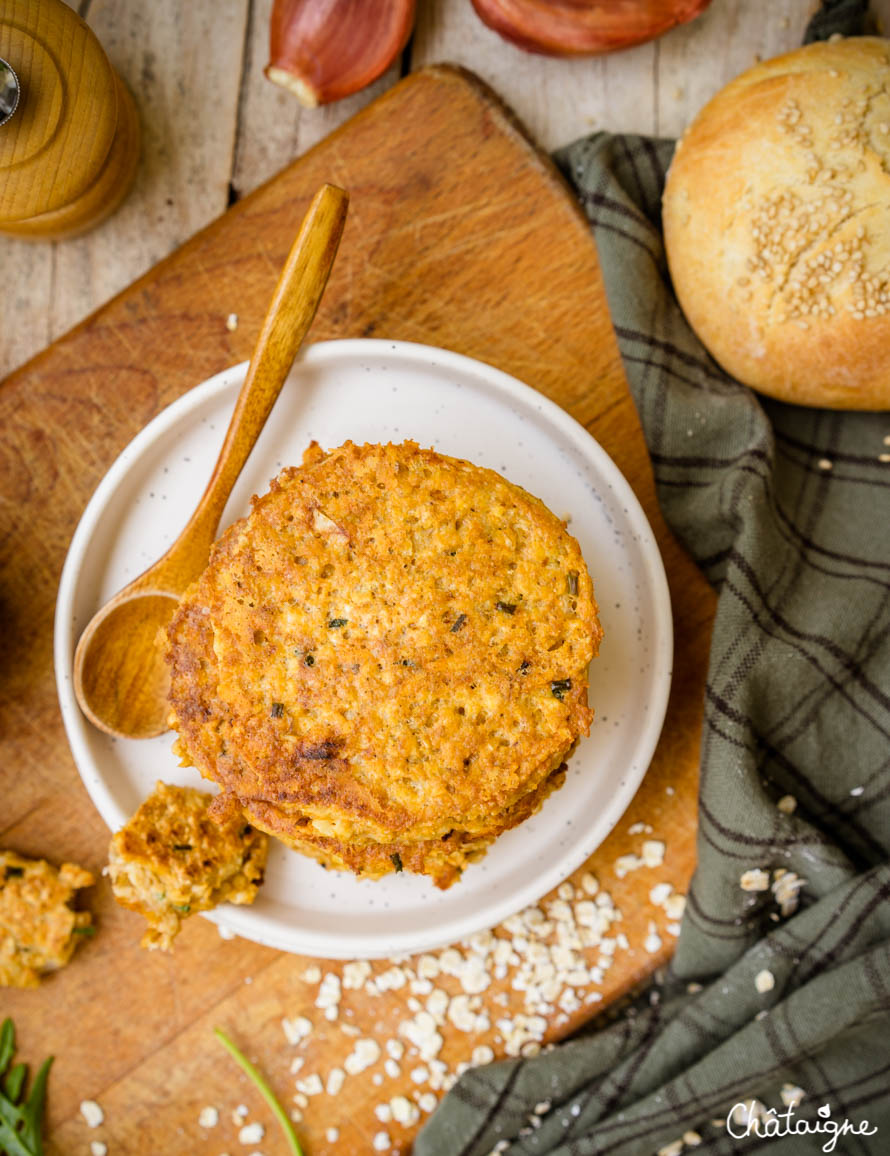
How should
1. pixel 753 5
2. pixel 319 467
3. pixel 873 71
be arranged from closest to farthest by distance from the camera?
pixel 319 467
pixel 873 71
pixel 753 5

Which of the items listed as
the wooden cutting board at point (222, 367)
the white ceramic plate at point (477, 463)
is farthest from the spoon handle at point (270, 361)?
the wooden cutting board at point (222, 367)

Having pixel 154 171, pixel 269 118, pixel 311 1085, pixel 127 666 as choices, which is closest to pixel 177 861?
pixel 127 666

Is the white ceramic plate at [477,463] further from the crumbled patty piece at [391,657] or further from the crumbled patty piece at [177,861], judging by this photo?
the crumbled patty piece at [391,657]

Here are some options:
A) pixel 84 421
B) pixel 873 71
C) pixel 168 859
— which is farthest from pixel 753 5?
pixel 168 859

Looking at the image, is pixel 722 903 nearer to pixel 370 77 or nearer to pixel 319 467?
pixel 319 467

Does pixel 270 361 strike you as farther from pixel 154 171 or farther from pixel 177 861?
pixel 177 861

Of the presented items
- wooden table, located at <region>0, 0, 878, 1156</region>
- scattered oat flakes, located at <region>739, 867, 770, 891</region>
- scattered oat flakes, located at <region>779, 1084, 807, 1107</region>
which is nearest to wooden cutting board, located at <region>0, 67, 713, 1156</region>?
wooden table, located at <region>0, 0, 878, 1156</region>

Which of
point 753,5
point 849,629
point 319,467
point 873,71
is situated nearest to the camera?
point 319,467
